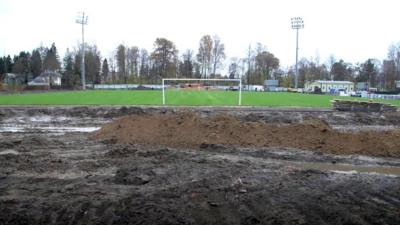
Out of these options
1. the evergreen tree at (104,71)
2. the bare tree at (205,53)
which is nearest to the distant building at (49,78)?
the evergreen tree at (104,71)

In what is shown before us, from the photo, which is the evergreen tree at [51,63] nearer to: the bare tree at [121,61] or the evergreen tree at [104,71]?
the evergreen tree at [104,71]

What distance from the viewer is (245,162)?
12211 millimetres

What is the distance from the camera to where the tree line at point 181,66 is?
110 metres

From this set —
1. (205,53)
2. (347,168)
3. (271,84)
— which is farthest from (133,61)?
(347,168)

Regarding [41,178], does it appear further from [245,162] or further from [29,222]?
[245,162]

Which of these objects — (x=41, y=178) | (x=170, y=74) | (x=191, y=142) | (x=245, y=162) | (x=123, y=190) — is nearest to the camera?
(x=123, y=190)

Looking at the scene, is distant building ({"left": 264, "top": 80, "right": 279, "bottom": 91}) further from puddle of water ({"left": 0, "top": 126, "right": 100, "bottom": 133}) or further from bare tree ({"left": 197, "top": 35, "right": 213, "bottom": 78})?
puddle of water ({"left": 0, "top": 126, "right": 100, "bottom": 133})

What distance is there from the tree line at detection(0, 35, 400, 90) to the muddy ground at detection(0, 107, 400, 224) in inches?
3728

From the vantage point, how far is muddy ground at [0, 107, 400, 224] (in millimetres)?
6949

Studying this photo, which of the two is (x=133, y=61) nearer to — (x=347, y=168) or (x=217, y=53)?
(x=217, y=53)

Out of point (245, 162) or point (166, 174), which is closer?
point (166, 174)

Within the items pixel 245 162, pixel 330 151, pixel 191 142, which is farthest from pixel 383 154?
pixel 191 142

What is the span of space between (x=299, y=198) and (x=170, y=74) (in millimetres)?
107631

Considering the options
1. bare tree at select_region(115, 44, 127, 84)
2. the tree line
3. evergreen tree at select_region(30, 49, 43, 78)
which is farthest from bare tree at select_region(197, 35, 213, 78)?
evergreen tree at select_region(30, 49, 43, 78)
